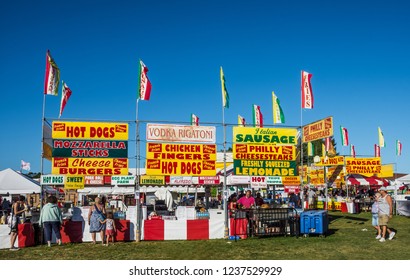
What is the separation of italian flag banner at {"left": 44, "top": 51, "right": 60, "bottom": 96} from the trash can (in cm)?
1008

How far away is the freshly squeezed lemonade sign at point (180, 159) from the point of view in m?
15.5

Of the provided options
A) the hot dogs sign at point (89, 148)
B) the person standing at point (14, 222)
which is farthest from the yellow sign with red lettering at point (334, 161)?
the person standing at point (14, 222)

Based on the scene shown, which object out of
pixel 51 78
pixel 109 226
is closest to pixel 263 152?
pixel 109 226

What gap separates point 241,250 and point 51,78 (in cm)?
891

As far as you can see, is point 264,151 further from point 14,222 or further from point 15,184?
point 15,184

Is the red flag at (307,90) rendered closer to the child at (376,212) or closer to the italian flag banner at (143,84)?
the child at (376,212)

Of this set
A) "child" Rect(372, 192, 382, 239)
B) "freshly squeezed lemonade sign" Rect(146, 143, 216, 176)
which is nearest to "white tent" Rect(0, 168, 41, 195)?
"freshly squeezed lemonade sign" Rect(146, 143, 216, 176)

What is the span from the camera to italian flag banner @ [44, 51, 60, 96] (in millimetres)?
14859

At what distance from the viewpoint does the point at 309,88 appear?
18.7m

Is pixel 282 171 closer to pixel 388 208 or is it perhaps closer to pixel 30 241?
pixel 388 208

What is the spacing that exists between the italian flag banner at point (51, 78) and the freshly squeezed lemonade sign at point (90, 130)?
1149 millimetres

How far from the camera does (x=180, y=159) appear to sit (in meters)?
15.6

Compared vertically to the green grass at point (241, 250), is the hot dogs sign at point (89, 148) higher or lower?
higher

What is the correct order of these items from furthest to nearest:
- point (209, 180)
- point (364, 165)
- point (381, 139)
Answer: point (381, 139) → point (364, 165) → point (209, 180)
